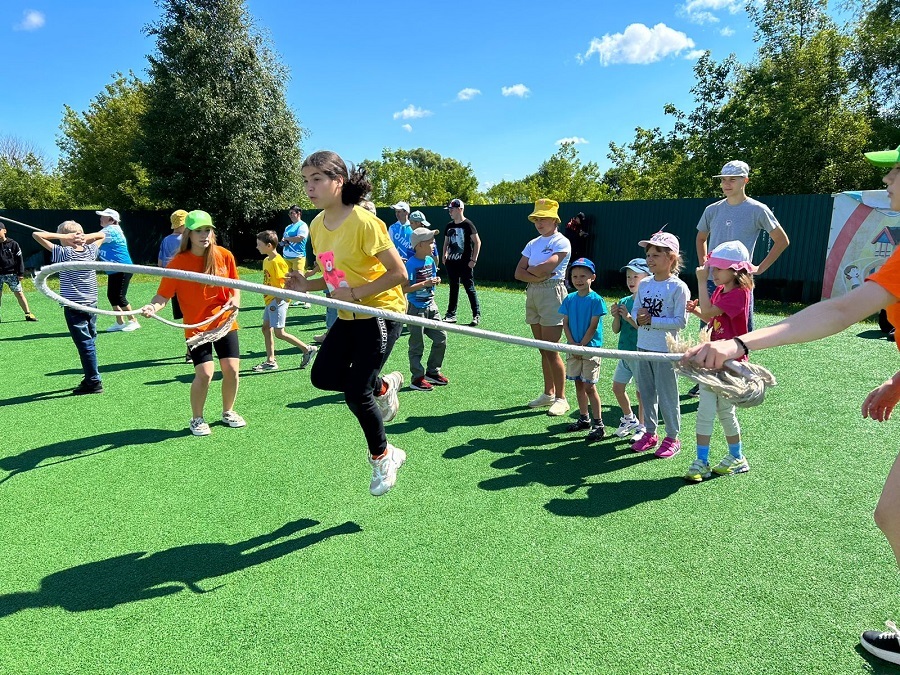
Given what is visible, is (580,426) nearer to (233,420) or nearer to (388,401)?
(388,401)

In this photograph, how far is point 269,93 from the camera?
1131 inches

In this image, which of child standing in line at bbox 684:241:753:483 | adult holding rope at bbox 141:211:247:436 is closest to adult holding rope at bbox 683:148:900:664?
child standing in line at bbox 684:241:753:483

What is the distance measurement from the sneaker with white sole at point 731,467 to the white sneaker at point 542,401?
2.11 meters

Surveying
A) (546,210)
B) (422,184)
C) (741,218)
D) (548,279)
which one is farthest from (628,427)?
(422,184)

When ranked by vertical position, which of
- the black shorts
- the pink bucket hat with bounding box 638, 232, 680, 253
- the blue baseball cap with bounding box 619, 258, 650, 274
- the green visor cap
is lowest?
the black shorts

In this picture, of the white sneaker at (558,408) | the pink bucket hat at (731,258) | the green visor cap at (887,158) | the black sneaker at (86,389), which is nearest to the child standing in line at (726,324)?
the pink bucket hat at (731,258)

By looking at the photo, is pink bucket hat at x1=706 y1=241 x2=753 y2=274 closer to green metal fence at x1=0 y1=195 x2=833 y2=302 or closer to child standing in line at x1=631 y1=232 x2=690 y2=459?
child standing in line at x1=631 y1=232 x2=690 y2=459

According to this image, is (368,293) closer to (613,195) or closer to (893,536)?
(893,536)

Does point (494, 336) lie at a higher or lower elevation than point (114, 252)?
lower

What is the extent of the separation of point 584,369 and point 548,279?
45.6 inches

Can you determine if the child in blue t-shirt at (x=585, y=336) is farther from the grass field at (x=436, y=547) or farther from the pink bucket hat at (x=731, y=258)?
the pink bucket hat at (x=731, y=258)

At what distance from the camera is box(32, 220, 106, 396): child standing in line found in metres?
6.84

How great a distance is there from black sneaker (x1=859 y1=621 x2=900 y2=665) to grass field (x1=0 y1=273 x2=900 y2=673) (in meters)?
0.07

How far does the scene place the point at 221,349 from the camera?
18.3 feet
